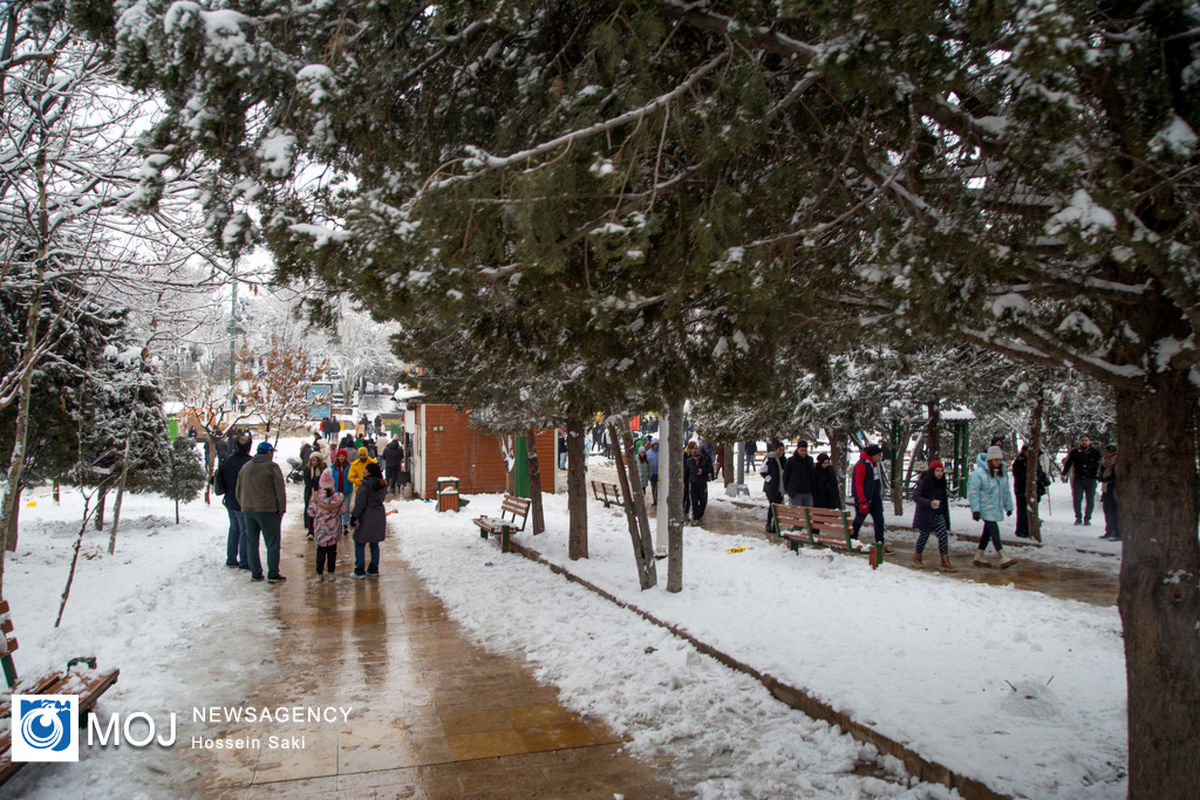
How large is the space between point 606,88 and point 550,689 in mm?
4372

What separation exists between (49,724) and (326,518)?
6273mm

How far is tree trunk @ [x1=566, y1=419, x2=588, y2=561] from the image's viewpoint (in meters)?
11.5

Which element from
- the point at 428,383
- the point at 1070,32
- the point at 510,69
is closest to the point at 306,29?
the point at 510,69

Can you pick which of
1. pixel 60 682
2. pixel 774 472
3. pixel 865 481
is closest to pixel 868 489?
Answer: pixel 865 481

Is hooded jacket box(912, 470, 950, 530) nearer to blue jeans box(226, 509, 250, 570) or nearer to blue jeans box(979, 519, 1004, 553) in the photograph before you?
blue jeans box(979, 519, 1004, 553)

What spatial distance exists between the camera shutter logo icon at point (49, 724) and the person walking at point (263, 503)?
5690 millimetres

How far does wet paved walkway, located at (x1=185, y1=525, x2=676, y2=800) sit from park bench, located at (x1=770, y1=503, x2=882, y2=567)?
5470 millimetres

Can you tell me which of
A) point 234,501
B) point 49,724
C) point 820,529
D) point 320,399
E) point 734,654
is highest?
point 320,399

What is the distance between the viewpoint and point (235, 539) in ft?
37.2

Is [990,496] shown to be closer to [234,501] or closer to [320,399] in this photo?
[234,501]

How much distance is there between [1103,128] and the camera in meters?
3.31

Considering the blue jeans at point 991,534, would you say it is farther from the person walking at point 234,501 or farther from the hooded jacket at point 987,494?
the person walking at point 234,501

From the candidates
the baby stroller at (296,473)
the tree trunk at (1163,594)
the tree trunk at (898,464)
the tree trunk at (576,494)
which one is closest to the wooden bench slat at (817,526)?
the tree trunk at (576,494)

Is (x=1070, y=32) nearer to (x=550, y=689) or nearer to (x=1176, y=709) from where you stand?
(x=1176, y=709)
